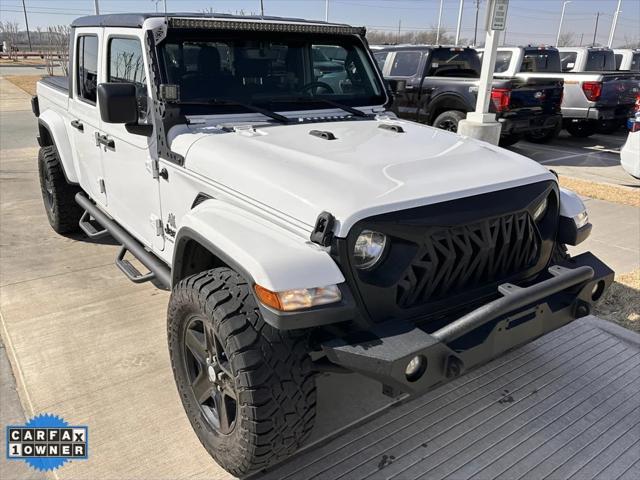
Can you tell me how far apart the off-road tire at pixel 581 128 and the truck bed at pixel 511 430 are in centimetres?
1041

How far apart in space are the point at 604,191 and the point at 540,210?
5.72 metres

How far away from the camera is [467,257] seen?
7.72 ft

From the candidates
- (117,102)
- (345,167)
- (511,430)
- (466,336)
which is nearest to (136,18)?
(117,102)

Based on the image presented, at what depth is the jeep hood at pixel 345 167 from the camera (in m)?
2.22

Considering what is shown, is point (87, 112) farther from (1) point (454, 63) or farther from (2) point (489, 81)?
(1) point (454, 63)

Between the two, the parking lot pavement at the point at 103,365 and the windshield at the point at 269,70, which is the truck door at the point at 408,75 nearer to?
the windshield at the point at 269,70

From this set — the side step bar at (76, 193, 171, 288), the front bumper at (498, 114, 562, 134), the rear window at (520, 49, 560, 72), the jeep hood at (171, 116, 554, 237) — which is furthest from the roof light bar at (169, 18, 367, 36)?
the rear window at (520, 49, 560, 72)

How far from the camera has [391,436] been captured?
9.18ft

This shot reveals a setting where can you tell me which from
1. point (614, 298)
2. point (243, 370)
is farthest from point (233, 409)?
point (614, 298)

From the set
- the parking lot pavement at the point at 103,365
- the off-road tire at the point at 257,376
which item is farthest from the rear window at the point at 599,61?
the off-road tire at the point at 257,376

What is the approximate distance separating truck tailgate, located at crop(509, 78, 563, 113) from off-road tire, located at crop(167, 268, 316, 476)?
8.54 meters

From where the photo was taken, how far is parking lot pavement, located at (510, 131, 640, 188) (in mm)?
9031

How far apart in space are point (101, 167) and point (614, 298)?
4.13 meters

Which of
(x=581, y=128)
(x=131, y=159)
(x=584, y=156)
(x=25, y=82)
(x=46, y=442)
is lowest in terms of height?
(x=25, y=82)
